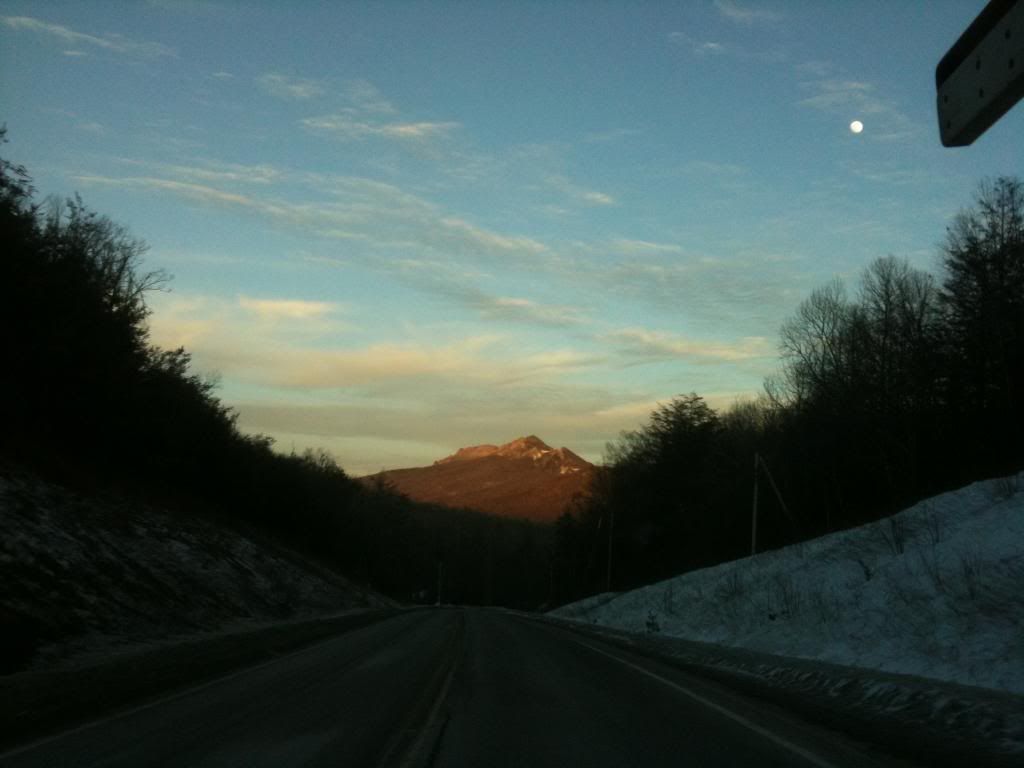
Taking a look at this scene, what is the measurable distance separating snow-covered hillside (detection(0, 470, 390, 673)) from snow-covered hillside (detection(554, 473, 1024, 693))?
46.0 feet

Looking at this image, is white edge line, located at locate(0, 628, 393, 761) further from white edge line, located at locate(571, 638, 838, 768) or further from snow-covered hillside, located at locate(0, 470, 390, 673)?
white edge line, located at locate(571, 638, 838, 768)

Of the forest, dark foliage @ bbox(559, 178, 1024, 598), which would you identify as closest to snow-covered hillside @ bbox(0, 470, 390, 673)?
the forest

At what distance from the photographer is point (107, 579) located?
930 inches

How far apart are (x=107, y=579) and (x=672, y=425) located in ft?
254

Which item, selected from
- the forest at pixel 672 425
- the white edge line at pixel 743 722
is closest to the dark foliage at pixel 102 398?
the forest at pixel 672 425

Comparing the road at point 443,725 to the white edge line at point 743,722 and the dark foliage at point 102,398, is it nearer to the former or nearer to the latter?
the white edge line at point 743,722

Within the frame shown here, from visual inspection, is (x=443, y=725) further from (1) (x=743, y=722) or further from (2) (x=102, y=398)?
(2) (x=102, y=398)

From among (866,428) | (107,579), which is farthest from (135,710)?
(866,428)

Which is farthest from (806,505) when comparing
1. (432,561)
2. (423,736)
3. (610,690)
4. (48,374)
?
(432,561)

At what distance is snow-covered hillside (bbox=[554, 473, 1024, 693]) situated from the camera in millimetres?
14930

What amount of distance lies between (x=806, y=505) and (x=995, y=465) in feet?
83.2

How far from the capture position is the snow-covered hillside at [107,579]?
17469 millimetres

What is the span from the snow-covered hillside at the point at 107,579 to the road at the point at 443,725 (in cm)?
411

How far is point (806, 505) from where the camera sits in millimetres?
63844
